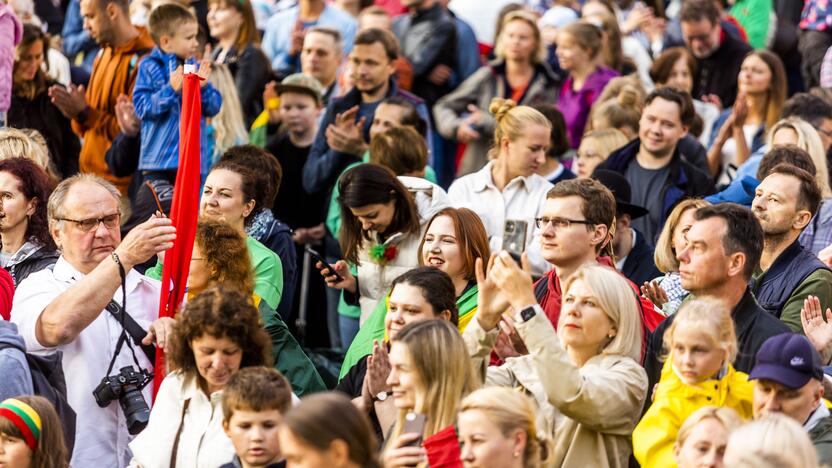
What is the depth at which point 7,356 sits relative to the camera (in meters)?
6.36

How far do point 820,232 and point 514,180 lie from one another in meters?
1.80

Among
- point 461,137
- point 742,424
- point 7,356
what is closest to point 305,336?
point 461,137

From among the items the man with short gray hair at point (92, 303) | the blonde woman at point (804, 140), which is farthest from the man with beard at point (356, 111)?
the man with short gray hair at point (92, 303)

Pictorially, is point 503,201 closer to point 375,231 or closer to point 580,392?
point 375,231

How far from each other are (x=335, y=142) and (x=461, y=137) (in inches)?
63.9

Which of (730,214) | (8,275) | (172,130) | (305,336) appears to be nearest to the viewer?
(730,214)

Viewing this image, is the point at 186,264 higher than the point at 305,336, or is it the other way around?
the point at 186,264

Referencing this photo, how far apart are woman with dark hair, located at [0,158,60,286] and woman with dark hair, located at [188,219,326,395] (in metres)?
0.84

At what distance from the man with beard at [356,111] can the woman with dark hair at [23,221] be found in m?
2.77

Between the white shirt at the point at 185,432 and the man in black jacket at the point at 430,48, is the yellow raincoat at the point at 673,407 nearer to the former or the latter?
the white shirt at the point at 185,432

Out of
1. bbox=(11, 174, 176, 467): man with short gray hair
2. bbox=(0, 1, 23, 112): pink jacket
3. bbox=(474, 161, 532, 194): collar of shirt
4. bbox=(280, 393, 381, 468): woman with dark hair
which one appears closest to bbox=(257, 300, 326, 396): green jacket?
bbox=(11, 174, 176, 467): man with short gray hair

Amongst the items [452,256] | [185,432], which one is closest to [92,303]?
[185,432]

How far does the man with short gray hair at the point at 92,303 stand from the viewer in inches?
257

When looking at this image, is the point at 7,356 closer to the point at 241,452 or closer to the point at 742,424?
the point at 241,452
